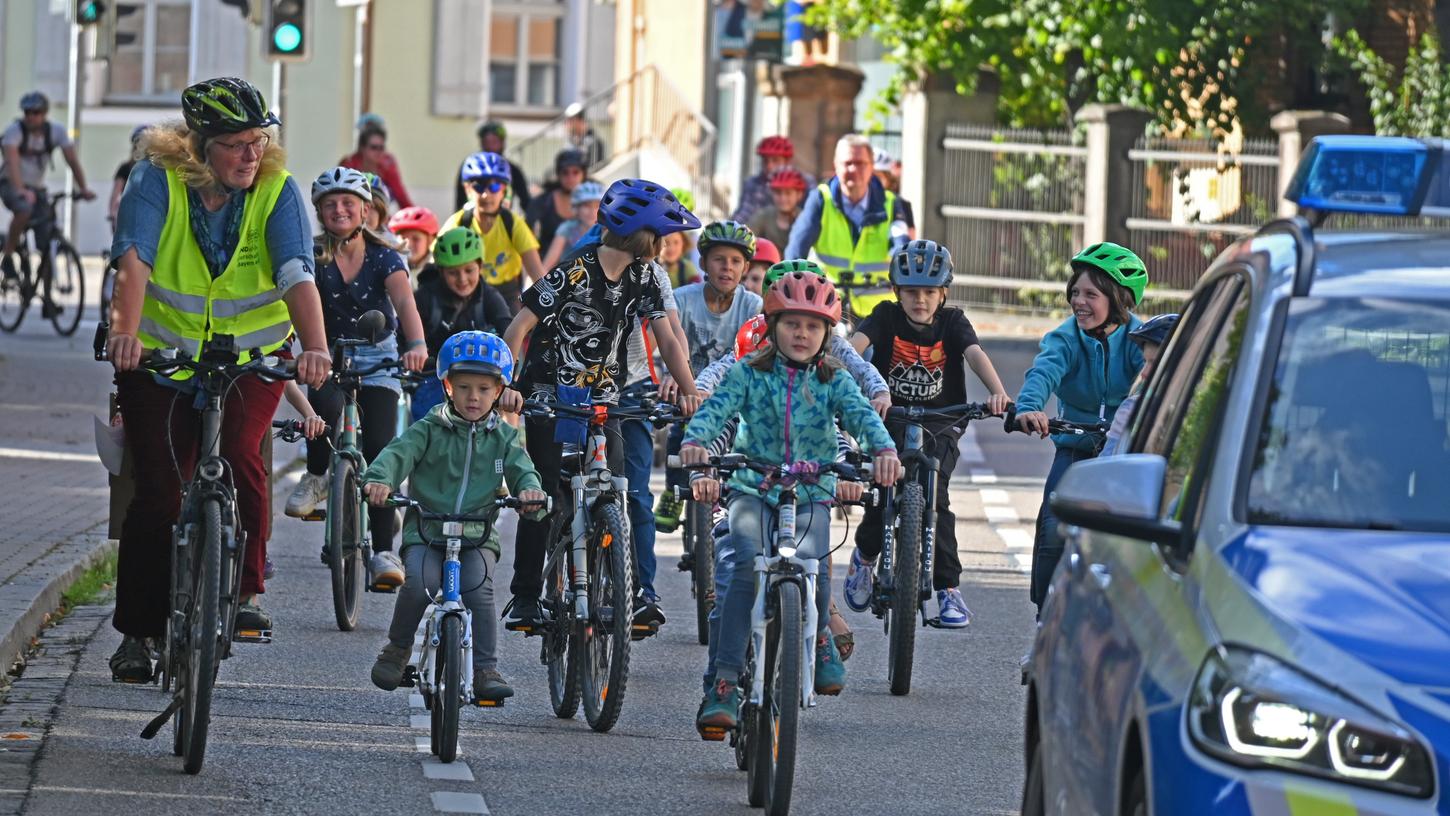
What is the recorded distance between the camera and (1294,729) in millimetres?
3994

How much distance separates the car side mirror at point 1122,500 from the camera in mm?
4605

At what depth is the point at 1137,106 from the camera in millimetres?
32375

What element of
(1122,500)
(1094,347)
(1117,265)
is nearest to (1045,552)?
(1094,347)

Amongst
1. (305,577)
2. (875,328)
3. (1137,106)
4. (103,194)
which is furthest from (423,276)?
(103,194)

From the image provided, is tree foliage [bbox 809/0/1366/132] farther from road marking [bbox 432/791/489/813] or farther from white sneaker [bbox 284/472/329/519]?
road marking [bbox 432/791/489/813]

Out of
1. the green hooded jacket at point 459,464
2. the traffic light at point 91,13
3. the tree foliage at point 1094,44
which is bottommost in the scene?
the green hooded jacket at point 459,464

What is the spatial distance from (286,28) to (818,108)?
50.7 ft

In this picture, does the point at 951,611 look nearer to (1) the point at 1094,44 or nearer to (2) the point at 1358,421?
(2) the point at 1358,421

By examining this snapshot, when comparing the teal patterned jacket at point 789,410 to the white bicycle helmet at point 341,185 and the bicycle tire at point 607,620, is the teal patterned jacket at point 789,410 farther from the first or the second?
the white bicycle helmet at point 341,185

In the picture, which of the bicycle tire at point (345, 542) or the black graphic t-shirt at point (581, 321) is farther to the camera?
the bicycle tire at point (345, 542)

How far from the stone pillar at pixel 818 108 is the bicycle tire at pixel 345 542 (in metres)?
24.3

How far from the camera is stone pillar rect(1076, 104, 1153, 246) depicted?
102 feet

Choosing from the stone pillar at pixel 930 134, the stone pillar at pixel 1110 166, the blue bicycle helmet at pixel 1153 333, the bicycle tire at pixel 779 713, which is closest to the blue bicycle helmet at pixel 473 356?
the bicycle tire at pixel 779 713

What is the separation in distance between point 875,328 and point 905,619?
1.46 m
